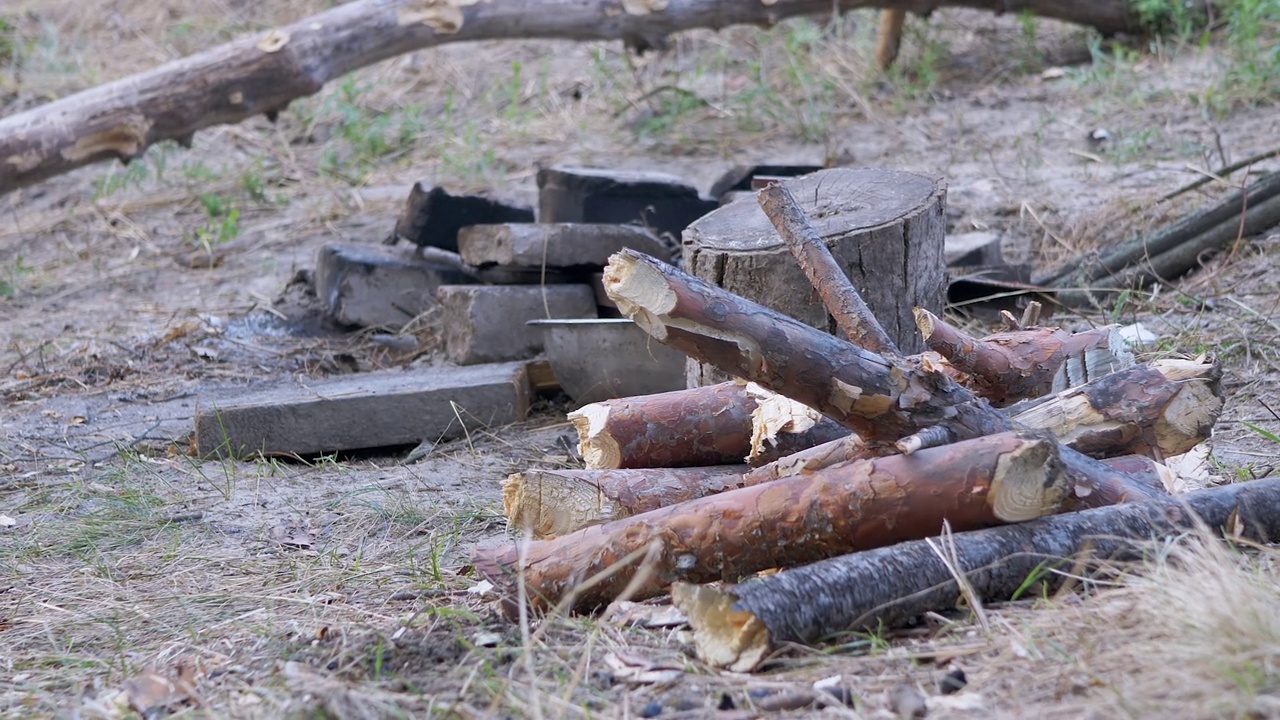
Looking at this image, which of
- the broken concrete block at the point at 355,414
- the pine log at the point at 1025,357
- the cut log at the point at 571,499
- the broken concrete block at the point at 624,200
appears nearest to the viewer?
the cut log at the point at 571,499

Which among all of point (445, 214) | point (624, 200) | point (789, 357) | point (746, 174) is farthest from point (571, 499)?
point (746, 174)

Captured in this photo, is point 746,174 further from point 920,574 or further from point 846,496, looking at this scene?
point 920,574

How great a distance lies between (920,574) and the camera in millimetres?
2232

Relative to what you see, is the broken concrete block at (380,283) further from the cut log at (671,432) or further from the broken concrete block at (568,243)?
the cut log at (671,432)

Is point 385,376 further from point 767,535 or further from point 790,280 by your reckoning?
point 767,535

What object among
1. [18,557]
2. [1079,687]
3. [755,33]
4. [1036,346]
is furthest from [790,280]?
[755,33]

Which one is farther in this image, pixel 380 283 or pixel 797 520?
pixel 380 283

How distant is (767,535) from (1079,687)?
716 millimetres

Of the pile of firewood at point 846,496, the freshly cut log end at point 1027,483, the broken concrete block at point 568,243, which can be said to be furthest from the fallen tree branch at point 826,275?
the broken concrete block at point 568,243

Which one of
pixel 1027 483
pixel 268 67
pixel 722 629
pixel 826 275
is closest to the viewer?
pixel 722 629

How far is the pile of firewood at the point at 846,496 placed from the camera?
2.21 meters

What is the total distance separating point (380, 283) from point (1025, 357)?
10.9 ft

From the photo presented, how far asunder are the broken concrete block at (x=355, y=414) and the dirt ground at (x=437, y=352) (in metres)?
0.09

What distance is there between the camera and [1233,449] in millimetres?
3438
